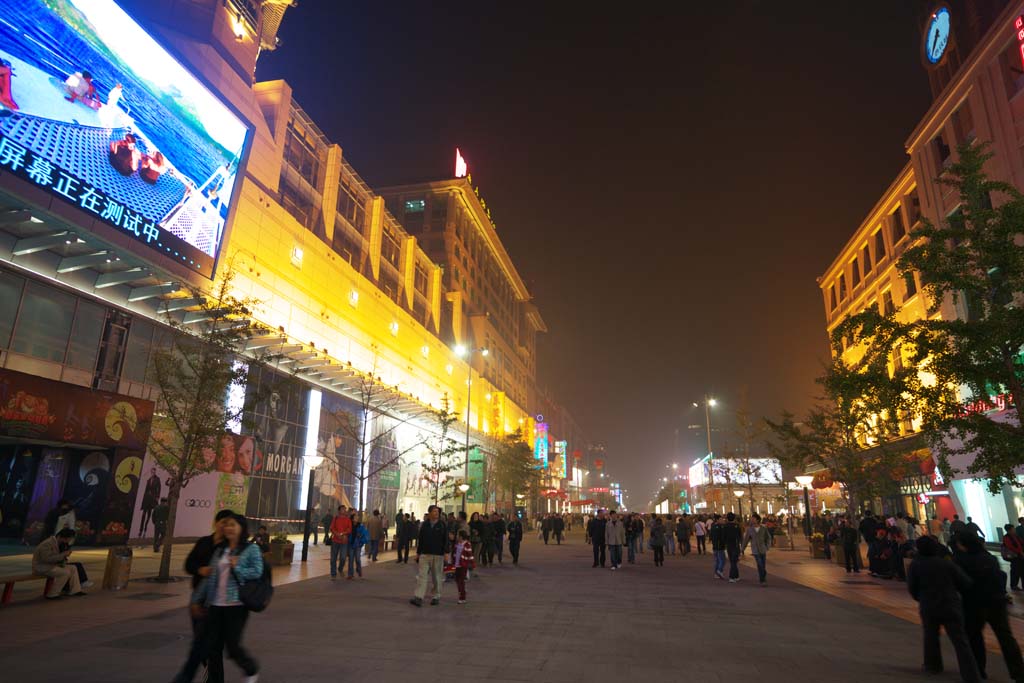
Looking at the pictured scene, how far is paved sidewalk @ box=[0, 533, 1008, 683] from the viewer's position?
665 cm

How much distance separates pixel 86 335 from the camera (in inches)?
802

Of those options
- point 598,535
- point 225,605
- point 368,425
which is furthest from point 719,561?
point 368,425

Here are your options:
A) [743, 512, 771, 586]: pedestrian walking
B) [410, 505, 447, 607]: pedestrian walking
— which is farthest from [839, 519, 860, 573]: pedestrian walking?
[410, 505, 447, 607]: pedestrian walking

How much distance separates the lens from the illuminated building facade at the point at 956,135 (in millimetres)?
24266

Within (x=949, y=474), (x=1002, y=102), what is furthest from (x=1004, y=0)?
(x=949, y=474)

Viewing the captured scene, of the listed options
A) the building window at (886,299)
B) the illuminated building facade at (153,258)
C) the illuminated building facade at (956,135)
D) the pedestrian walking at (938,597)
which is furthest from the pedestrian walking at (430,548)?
the building window at (886,299)

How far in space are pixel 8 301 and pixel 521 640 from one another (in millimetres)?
19027

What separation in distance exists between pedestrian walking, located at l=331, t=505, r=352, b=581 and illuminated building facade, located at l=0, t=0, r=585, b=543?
4104 millimetres

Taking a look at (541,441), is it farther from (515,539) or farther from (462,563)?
(462,563)

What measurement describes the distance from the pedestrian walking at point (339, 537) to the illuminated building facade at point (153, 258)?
4.10 m

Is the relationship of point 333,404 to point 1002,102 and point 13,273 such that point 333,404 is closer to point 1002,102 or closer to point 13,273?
point 13,273

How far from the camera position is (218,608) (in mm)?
5195

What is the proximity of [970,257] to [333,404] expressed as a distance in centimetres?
3210

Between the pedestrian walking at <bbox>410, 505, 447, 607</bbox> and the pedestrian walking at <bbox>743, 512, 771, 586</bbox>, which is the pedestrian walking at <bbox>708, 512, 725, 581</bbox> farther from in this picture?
the pedestrian walking at <bbox>410, 505, 447, 607</bbox>
